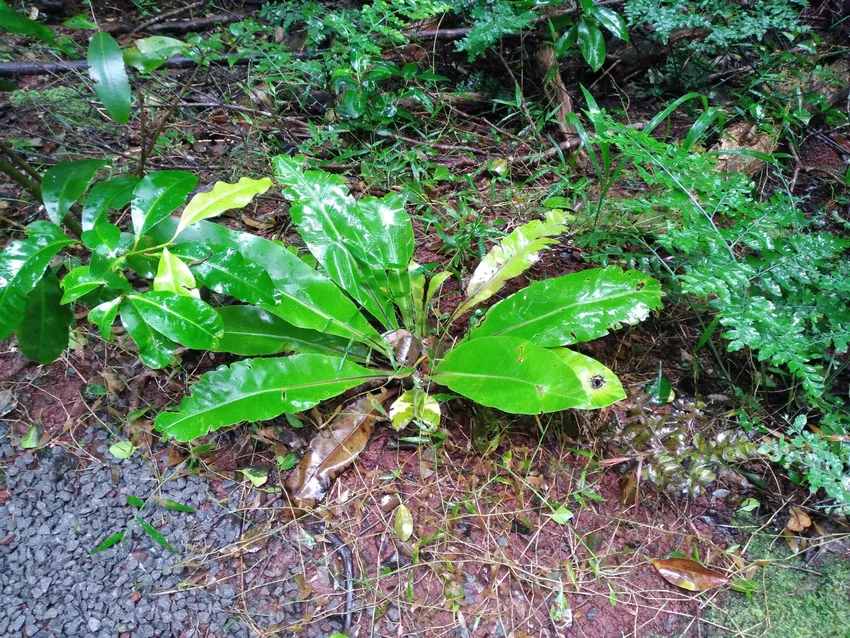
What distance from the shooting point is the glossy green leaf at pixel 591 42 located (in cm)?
238

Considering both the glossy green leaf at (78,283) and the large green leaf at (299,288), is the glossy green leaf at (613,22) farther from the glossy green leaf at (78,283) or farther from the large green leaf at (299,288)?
the glossy green leaf at (78,283)

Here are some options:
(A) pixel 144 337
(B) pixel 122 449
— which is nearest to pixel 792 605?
(A) pixel 144 337

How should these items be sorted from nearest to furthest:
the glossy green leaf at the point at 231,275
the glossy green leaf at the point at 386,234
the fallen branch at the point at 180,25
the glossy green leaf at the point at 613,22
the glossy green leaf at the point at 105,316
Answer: the glossy green leaf at the point at 105,316 < the glossy green leaf at the point at 231,275 < the glossy green leaf at the point at 386,234 < the glossy green leaf at the point at 613,22 < the fallen branch at the point at 180,25

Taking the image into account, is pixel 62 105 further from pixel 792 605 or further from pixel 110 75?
pixel 792 605

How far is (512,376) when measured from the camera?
1.52 meters

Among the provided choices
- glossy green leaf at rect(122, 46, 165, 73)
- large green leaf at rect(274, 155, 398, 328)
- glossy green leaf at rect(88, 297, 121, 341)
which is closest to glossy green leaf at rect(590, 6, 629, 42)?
large green leaf at rect(274, 155, 398, 328)

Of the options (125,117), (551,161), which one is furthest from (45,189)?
(551,161)

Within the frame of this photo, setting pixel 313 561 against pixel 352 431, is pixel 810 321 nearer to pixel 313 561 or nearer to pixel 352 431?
pixel 352 431

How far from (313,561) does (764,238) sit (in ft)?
5.34

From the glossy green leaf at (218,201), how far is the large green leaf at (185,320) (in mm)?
340

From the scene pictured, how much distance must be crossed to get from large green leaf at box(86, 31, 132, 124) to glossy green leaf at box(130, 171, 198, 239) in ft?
0.65

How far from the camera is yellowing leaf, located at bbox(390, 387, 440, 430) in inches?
63.2

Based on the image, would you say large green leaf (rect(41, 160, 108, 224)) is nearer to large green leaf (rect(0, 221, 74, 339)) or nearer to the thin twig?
large green leaf (rect(0, 221, 74, 339))

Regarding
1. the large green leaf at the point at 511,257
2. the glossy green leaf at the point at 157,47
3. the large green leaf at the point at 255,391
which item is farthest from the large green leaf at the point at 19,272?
the large green leaf at the point at 511,257
